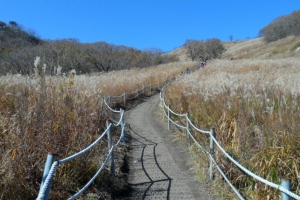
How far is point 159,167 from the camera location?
21.6ft

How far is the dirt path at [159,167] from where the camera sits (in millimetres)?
5195

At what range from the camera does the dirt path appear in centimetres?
520

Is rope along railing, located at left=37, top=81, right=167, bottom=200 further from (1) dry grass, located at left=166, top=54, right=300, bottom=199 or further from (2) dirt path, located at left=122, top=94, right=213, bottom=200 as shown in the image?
(1) dry grass, located at left=166, top=54, right=300, bottom=199

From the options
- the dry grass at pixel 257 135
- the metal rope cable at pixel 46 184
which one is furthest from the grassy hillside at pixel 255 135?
the metal rope cable at pixel 46 184

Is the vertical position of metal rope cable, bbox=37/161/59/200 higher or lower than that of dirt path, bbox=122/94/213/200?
higher

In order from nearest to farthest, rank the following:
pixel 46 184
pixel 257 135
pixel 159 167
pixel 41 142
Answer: pixel 46 184 → pixel 41 142 → pixel 257 135 → pixel 159 167

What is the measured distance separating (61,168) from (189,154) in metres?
4.00

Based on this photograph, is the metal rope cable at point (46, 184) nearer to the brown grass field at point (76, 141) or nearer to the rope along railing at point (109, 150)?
the rope along railing at point (109, 150)

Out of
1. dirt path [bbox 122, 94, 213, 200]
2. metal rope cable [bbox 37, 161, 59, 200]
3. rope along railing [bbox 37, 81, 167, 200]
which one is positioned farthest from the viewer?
dirt path [bbox 122, 94, 213, 200]

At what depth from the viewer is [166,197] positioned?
4945 millimetres

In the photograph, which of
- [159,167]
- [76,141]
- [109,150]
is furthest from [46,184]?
[159,167]

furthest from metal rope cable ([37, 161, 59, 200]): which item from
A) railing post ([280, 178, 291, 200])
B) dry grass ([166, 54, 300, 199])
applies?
dry grass ([166, 54, 300, 199])

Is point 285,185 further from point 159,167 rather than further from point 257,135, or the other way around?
point 159,167

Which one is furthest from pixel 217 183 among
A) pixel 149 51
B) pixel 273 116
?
pixel 149 51
